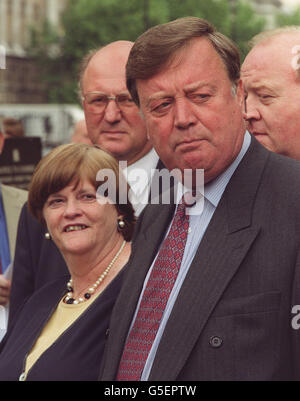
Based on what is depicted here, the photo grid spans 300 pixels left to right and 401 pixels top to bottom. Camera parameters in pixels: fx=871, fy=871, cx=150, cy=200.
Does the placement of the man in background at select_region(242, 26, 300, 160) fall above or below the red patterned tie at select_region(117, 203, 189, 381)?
above

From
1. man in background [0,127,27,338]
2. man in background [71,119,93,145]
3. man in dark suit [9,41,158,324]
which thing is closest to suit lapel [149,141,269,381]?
man in dark suit [9,41,158,324]

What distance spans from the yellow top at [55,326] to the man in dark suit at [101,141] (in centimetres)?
28

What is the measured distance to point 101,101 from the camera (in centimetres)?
406

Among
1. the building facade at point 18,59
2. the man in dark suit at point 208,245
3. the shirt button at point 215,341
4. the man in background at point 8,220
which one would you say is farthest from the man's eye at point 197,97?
the building facade at point 18,59

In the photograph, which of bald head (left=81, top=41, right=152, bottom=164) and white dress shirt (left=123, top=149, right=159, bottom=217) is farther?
bald head (left=81, top=41, right=152, bottom=164)

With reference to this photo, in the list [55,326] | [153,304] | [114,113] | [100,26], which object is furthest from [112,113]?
[100,26]

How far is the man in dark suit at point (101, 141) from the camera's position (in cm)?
355

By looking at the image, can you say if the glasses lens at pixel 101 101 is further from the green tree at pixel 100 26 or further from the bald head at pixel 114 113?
the green tree at pixel 100 26

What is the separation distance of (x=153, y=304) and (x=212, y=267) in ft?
0.83

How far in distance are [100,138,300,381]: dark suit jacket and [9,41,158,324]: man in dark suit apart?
1.19 metres

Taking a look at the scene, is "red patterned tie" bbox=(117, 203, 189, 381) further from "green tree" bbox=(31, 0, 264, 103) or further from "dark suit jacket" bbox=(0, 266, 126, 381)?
"green tree" bbox=(31, 0, 264, 103)

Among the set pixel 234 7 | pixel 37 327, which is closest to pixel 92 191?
pixel 37 327

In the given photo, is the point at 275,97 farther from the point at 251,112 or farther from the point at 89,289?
the point at 89,289

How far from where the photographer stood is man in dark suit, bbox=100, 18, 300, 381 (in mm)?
2262
